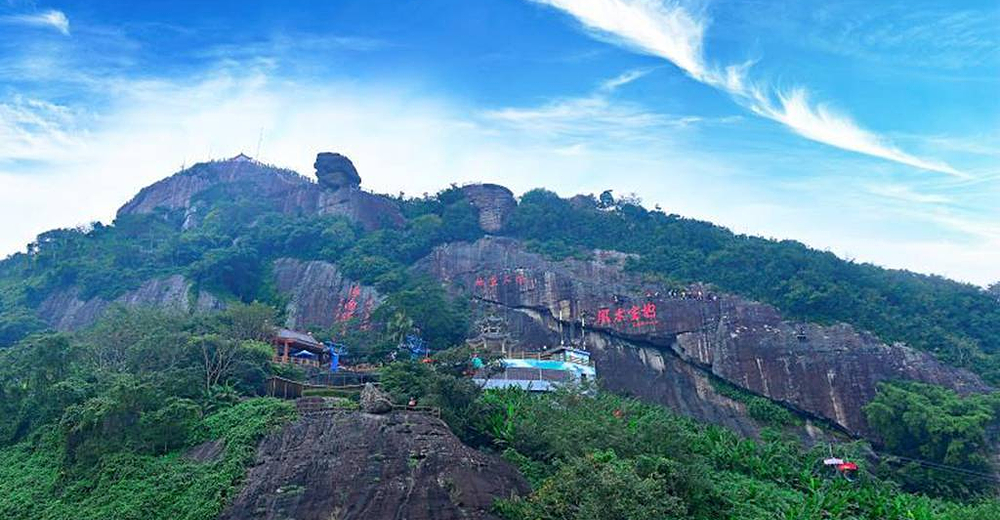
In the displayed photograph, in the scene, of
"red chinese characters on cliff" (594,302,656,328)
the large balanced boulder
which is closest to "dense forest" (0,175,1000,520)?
"red chinese characters on cliff" (594,302,656,328)

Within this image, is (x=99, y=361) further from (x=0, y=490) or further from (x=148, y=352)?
(x=0, y=490)

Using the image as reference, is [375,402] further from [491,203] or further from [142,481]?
[491,203]

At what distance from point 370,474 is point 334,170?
40201 millimetres

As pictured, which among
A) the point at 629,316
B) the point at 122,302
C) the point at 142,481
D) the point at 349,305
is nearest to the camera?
the point at 142,481

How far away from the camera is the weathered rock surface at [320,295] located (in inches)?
1781

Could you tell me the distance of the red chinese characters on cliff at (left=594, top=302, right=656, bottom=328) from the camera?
41263 millimetres

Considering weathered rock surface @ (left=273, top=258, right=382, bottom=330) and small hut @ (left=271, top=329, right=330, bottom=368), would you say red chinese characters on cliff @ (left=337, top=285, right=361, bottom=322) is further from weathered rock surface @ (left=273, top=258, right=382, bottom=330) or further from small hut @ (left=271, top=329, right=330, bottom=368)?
small hut @ (left=271, top=329, right=330, bottom=368)

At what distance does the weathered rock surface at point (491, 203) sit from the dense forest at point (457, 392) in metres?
1.00

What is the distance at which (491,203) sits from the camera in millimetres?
54875

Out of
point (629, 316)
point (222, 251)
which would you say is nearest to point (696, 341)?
point (629, 316)

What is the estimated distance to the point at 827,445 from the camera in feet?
111

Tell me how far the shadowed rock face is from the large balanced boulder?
16062mm

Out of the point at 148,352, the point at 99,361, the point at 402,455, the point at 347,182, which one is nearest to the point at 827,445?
the point at 402,455

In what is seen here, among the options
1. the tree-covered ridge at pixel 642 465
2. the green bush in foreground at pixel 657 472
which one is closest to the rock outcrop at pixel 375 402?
the tree-covered ridge at pixel 642 465
